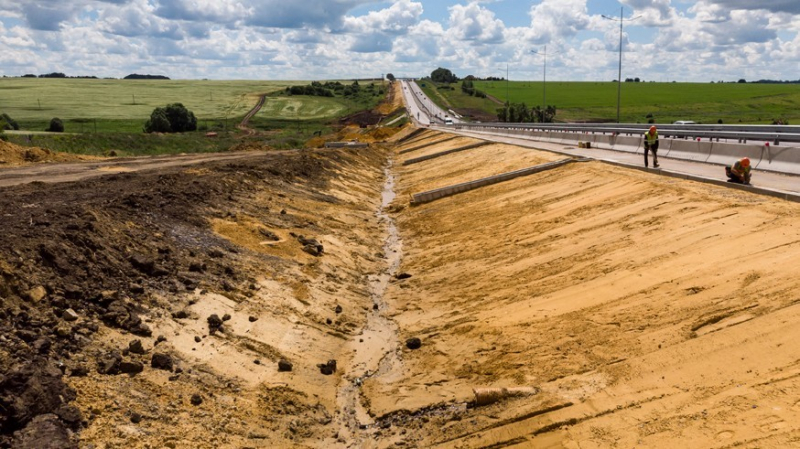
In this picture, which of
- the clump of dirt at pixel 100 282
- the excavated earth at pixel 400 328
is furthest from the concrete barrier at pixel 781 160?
the clump of dirt at pixel 100 282

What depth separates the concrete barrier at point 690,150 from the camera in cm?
2545

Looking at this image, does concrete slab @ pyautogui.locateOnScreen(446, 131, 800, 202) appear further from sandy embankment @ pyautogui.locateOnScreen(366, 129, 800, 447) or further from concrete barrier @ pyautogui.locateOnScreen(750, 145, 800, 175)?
sandy embankment @ pyautogui.locateOnScreen(366, 129, 800, 447)

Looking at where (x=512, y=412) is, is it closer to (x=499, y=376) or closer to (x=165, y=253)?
(x=499, y=376)

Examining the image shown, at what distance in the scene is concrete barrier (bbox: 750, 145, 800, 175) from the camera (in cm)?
2017

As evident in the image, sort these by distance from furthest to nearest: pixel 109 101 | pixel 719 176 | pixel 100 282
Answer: pixel 109 101 < pixel 719 176 < pixel 100 282

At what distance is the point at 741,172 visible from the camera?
1667 cm

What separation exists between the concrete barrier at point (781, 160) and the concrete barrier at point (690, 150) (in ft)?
12.1

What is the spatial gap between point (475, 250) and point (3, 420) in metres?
13.3

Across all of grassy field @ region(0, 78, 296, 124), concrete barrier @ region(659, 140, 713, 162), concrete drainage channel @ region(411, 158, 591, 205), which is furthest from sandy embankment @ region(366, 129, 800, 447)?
grassy field @ region(0, 78, 296, 124)

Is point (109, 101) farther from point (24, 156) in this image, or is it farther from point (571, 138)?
point (571, 138)

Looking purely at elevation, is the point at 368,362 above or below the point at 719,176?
below

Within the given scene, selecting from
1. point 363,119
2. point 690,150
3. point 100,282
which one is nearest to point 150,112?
point 363,119

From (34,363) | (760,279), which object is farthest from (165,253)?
(760,279)

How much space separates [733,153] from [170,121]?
82159 millimetres
